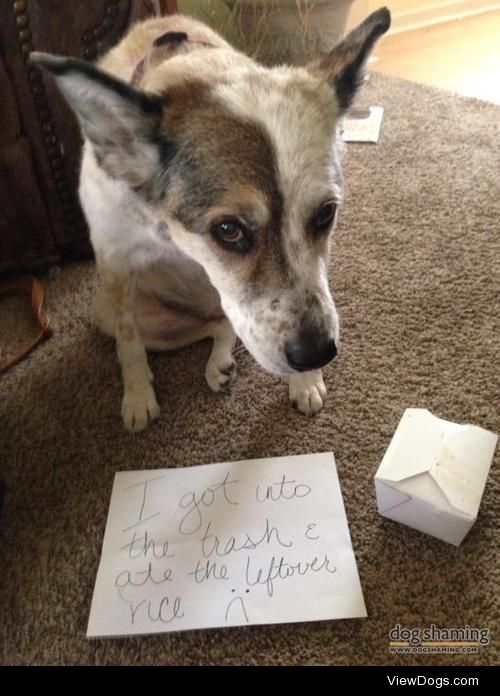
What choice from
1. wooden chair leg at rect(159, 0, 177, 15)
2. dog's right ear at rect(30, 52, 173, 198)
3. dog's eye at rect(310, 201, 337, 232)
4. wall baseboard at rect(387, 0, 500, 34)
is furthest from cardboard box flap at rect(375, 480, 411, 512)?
wall baseboard at rect(387, 0, 500, 34)

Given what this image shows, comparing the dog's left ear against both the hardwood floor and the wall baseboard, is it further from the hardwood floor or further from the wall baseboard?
the wall baseboard

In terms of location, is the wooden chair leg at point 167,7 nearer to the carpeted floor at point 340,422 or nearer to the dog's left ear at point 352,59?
the carpeted floor at point 340,422

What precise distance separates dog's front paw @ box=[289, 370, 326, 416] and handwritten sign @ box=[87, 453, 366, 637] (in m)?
0.14

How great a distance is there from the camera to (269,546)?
1.15m

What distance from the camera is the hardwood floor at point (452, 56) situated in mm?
2965

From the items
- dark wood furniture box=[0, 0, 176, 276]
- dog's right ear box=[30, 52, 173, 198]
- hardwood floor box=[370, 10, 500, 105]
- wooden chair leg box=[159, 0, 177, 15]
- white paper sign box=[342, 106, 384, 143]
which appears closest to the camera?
dog's right ear box=[30, 52, 173, 198]

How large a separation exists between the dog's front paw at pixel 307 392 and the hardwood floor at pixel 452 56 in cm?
208

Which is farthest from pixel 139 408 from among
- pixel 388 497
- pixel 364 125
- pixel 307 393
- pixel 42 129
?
pixel 364 125

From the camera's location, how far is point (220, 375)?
4.86ft

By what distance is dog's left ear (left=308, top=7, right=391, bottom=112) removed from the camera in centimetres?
112

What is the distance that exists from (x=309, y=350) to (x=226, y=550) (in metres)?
0.44

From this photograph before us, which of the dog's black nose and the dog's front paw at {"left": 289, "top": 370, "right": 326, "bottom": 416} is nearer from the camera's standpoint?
the dog's black nose

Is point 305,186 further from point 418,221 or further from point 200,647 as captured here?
point 418,221
